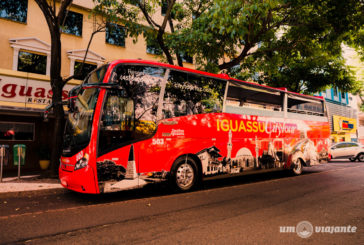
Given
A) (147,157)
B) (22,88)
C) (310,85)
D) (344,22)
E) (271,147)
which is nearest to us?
(147,157)

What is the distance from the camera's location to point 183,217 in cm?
466

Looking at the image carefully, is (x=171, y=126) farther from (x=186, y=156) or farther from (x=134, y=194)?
(x=134, y=194)

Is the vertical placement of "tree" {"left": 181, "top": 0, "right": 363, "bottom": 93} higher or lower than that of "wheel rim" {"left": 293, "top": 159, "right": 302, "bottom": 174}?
higher

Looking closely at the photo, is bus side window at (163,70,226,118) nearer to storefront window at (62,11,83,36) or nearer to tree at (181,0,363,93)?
tree at (181,0,363,93)

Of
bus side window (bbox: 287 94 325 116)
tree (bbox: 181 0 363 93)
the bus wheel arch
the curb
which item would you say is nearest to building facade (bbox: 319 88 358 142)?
tree (bbox: 181 0 363 93)

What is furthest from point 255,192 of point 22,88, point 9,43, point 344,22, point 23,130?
point 9,43

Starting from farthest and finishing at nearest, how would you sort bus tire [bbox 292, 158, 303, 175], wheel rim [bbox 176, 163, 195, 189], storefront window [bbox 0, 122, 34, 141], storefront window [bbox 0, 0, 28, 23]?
storefront window [bbox 0, 0, 28, 23], storefront window [bbox 0, 122, 34, 141], bus tire [bbox 292, 158, 303, 175], wheel rim [bbox 176, 163, 195, 189]

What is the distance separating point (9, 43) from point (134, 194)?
421 inches

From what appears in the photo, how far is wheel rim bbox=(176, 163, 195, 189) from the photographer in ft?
22.7

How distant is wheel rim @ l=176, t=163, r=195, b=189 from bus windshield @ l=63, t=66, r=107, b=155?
8.61 ft

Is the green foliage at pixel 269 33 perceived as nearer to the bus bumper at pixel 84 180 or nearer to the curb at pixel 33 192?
the bus bumper at pixel 84 180

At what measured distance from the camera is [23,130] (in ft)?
40.9

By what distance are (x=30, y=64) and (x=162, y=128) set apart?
1013 centimetres

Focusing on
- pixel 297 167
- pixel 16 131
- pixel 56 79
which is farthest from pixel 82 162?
pixel 297 167
